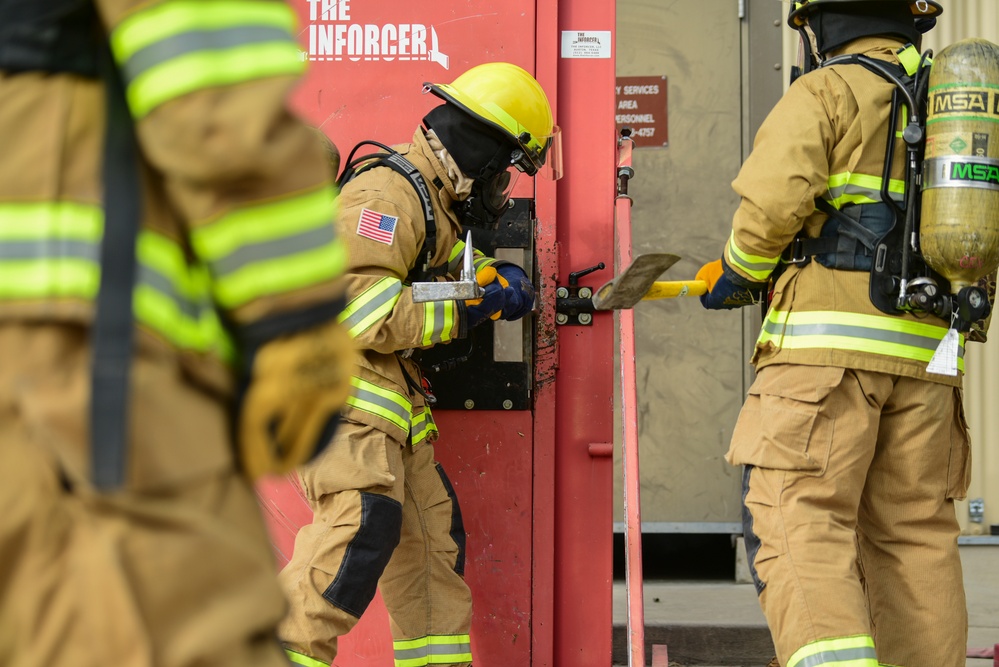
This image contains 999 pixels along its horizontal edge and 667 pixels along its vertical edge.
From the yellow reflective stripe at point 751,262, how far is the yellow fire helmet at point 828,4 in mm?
682

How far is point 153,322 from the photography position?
117cm

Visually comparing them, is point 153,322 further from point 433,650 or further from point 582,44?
point 582,44

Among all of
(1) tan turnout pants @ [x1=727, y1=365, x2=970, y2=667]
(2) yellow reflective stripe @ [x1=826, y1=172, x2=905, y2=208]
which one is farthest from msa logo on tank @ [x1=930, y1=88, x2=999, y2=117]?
(1) tan turnout pants @ [x1=727, y1=365, x2=970, y2=667]

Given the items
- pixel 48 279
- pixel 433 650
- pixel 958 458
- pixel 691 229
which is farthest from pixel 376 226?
pixel 691 229

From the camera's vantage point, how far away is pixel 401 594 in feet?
10.2

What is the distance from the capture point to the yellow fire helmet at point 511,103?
3174mm

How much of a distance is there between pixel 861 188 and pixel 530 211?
3.50ft

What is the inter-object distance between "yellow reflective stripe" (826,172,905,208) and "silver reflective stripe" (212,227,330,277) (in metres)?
2.07

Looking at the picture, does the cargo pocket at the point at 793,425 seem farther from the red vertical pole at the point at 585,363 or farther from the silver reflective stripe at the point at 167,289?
the silver reflective stripe at the point at 167,289

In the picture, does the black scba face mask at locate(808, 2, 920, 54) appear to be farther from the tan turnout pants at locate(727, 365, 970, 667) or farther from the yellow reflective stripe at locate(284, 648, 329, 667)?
the yellow reflective stripe at locate(284, 648, 329, 667)

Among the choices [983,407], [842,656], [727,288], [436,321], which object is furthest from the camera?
[983,407]

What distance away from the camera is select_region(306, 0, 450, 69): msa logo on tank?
358 centimetres

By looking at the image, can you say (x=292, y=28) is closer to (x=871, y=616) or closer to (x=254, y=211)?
(x=254, y=211)

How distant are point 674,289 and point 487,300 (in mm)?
645
